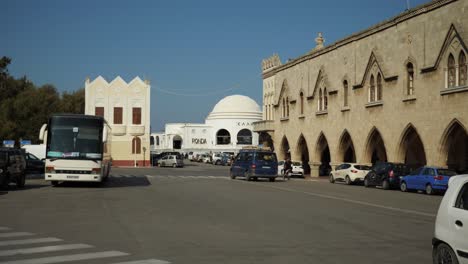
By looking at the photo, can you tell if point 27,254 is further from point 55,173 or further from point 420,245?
point 55,173

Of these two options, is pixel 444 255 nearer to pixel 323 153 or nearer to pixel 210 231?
pixel 210 231

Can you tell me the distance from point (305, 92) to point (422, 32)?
62.4 ft

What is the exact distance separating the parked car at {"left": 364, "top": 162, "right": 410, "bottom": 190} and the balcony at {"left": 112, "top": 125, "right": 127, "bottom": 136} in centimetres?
4416

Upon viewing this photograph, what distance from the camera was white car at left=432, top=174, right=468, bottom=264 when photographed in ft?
25.0

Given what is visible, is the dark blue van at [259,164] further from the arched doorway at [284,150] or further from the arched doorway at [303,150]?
the arched doorway at [284,150]

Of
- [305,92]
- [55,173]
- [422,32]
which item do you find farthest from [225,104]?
[55,173]

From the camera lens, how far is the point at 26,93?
72188 mm

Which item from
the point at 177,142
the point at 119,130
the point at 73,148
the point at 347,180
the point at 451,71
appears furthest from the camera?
the point at 177,142

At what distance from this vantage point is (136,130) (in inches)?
2938

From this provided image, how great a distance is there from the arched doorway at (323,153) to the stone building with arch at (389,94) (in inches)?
4.3

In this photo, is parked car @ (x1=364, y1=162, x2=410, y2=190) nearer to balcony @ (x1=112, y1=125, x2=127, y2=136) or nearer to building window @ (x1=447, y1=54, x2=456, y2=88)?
building window @ (x1=447, y1=54, x2=456, y2=88)

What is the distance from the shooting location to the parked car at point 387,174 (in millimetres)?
33844

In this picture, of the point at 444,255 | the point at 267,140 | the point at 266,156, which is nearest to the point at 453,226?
the point at 444,255

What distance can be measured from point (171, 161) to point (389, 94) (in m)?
39.8
